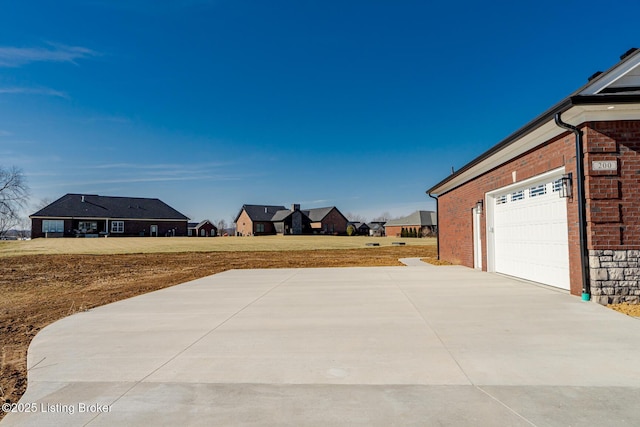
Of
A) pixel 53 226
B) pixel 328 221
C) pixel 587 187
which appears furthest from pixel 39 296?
pixel 328 221

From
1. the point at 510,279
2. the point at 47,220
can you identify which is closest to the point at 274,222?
the point at 47,220

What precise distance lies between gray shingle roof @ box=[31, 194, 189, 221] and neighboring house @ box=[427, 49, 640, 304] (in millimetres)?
56503

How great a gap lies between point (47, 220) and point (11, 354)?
184 ft

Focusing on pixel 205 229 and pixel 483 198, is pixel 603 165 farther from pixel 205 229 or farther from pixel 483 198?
pixel 205 229

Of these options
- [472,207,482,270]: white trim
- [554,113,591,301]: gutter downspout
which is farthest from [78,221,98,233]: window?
[554,113,591,301]: gutter downspout

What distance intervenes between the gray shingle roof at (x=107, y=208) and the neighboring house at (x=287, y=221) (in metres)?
13.6

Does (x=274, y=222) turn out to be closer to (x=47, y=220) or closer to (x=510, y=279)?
(x=47, y=220)

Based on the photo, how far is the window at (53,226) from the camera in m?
49.0

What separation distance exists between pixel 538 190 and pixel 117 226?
189 ft

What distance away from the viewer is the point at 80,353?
4.39 metres

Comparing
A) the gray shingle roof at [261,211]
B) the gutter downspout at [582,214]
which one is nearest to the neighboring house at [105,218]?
the gray shingle roof at [261,211]

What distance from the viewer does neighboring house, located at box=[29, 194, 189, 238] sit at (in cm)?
4934

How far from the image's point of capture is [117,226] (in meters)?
53.5

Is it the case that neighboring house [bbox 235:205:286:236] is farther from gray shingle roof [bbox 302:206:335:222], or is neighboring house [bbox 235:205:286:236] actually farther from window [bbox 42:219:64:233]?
window [bbox 42:219:64:233]
